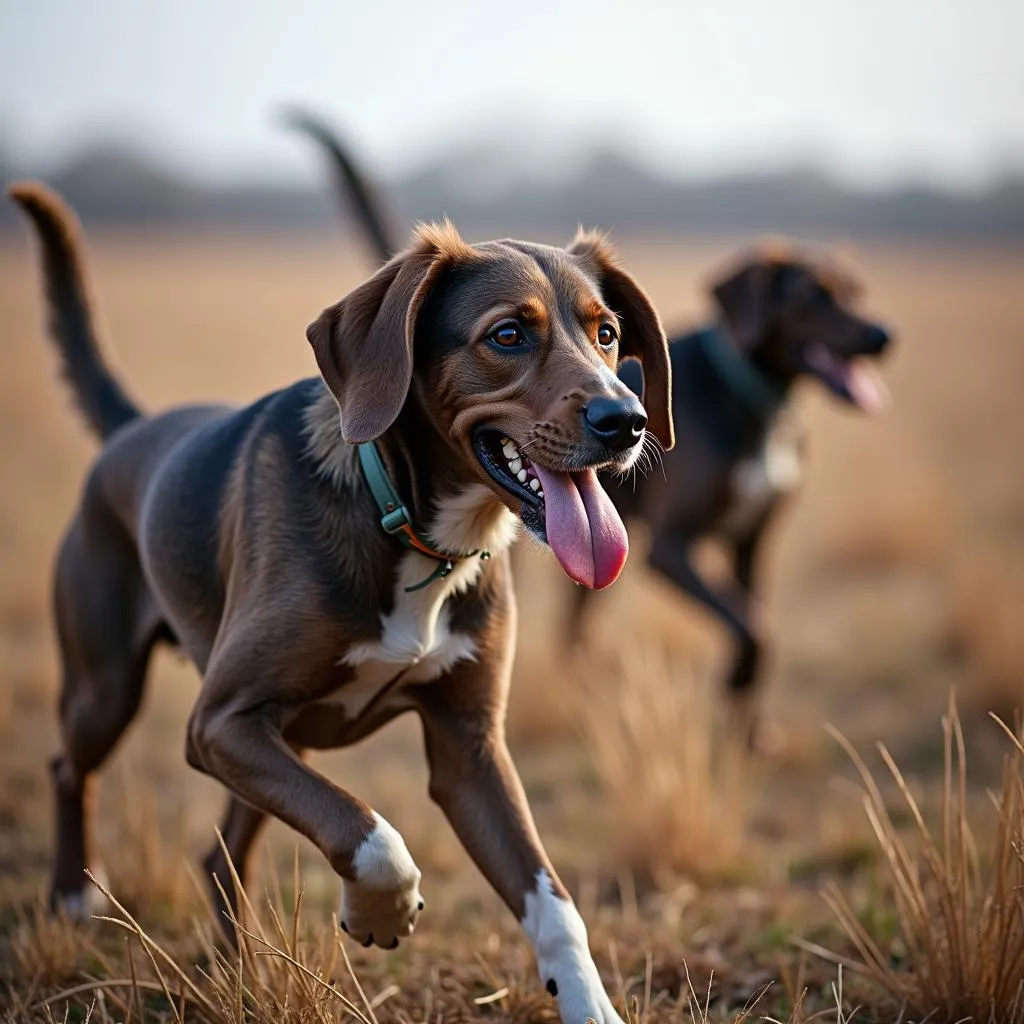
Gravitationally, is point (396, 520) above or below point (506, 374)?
below

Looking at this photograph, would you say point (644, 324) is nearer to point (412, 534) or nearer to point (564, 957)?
point (412, 534)

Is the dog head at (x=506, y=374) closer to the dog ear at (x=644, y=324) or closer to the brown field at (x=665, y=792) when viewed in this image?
the dog ear at (x=644, y=324)

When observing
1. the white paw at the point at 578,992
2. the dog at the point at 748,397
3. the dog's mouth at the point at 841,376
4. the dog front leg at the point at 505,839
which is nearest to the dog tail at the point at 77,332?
the dog front leg at the point at 505,839

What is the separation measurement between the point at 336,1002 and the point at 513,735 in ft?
12.4

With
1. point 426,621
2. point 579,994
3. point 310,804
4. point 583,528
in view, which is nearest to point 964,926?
point 579,994

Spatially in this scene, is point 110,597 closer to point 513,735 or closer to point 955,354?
point 513,735

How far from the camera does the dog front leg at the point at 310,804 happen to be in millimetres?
2869

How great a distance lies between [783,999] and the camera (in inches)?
144

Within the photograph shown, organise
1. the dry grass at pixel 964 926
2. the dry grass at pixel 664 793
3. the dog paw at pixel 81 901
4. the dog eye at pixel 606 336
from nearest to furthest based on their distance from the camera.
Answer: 1. the dry grass at pixel 964 926
2. the dog eye at pixel 606 336
3. the dog paw at pixel 81 901
4. the dry grass at pixel 664 793

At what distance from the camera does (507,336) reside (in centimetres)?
317

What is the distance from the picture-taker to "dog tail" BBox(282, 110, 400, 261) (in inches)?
235

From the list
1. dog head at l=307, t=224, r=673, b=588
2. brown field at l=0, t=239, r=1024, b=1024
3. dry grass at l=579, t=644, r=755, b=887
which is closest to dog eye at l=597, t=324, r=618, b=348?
dog head at l=307, t=224, r=673, b=588

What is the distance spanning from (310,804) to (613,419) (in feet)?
3.55

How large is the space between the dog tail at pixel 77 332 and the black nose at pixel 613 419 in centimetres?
234
